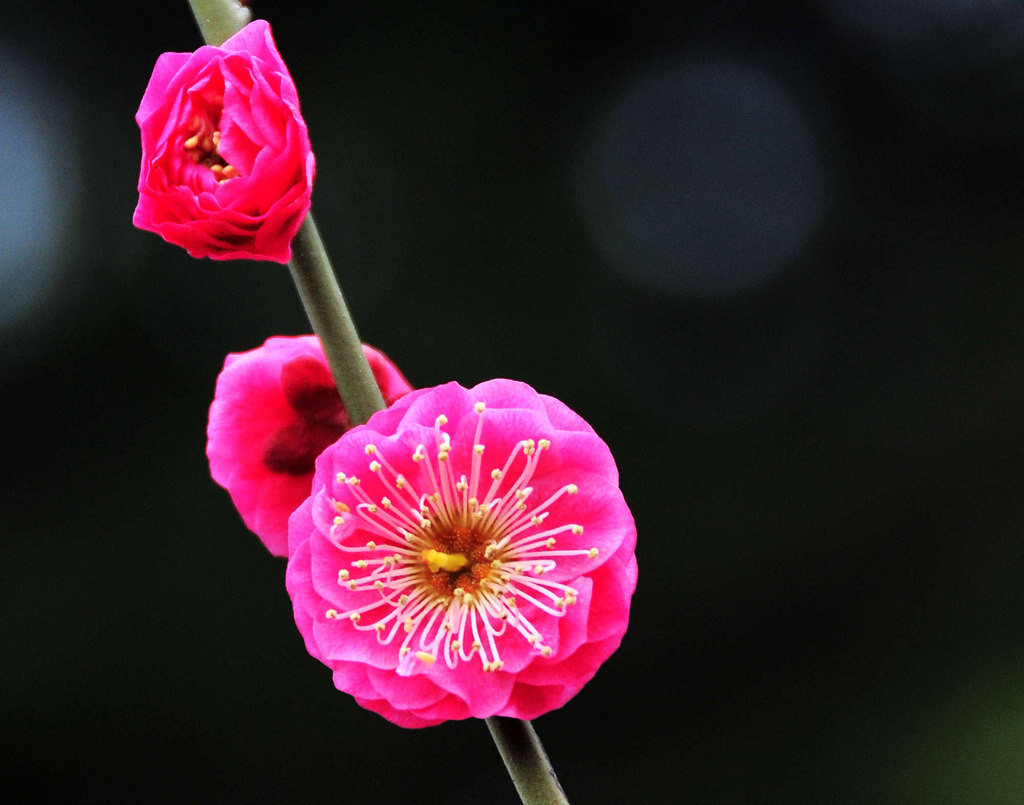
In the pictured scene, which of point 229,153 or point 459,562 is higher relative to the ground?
point 229,153

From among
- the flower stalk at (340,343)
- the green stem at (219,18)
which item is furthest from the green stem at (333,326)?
the green stem at (219,18)

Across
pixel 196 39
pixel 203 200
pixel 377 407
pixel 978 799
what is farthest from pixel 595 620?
pixel 196 39

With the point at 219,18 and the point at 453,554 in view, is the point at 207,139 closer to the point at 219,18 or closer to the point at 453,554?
the point at 219,18

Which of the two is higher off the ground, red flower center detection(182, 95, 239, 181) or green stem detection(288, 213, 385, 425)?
red flower center detection(182, 95, 239, 181)

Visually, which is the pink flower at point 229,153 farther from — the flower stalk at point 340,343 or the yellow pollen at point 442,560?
the yellow pollen at point 442,560

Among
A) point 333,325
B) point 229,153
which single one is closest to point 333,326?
point 333,325

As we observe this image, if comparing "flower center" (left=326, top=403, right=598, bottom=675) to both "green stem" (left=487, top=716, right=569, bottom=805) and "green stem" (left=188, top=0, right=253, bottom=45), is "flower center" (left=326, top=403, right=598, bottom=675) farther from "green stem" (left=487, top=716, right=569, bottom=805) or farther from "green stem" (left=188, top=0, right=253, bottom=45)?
"green stem" (left=188, top=0, right=253, bottom=45)

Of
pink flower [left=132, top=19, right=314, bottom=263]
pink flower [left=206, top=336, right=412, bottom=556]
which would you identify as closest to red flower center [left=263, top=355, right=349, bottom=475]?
pink flower [left=206, top=336, right=412, bottom=556]

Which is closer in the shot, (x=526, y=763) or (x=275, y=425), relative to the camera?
(x=526, y=763)
